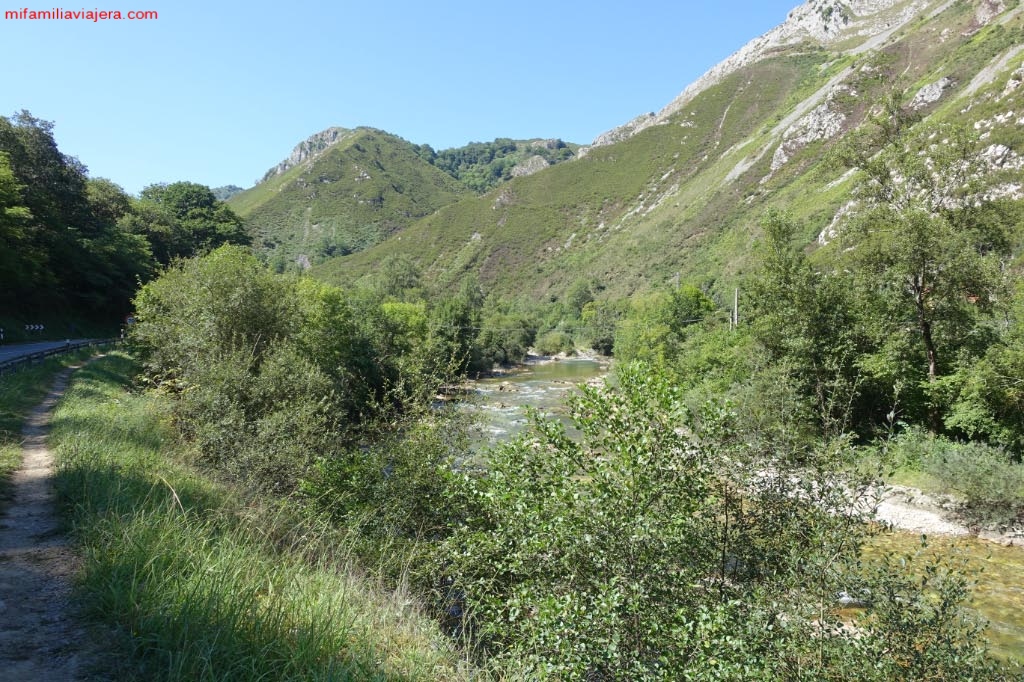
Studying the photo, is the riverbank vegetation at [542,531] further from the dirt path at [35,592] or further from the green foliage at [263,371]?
the dirt path at [35,592]

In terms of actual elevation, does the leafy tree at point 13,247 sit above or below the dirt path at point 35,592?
above

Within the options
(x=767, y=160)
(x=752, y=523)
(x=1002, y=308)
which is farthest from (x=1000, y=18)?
(x=752, y=523)

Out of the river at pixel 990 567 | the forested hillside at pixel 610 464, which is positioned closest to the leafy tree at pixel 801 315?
the forested hillside at pixel 610 464

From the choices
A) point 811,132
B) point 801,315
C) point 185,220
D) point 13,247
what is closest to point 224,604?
point 801,315

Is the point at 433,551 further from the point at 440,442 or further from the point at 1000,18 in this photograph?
the point at 1000,18

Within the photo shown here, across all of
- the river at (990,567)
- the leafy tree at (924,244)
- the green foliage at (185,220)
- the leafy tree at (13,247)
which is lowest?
the river at (990,567)

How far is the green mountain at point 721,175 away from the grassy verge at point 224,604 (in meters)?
60.7

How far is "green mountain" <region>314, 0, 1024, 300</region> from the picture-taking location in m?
84.8

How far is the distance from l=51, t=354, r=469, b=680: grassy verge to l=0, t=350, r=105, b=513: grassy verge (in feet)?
5.76

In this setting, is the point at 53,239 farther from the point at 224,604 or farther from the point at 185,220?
the point at 224,604

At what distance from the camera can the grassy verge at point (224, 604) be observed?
3924 millimetres

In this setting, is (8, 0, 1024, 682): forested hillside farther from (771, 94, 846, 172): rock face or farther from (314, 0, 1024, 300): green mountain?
(771, 94, 846, 172): rock face

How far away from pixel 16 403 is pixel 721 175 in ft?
477

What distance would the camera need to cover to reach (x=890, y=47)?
13362cm
